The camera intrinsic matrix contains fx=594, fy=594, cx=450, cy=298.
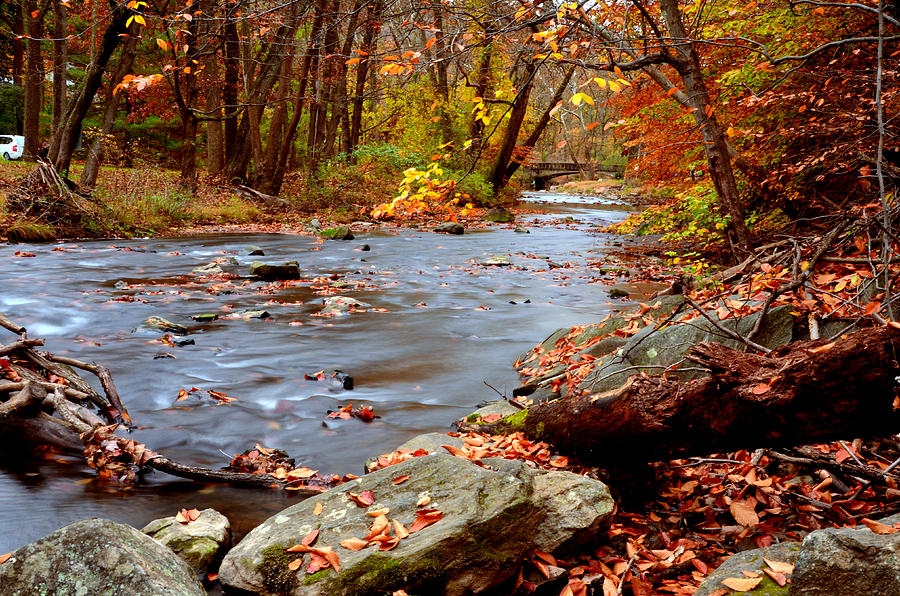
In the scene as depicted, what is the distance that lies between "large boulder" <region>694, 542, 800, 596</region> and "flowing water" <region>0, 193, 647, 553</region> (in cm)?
267

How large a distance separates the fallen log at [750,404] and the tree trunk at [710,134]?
4.89 meters

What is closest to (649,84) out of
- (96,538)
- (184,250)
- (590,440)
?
(184,250)

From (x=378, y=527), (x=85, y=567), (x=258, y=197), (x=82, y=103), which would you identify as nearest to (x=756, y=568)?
(x=378, y=527)

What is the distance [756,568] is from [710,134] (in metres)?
6.89

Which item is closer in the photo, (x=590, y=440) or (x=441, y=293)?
(x=590, y=440)

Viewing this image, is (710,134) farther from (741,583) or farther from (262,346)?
(741,583)

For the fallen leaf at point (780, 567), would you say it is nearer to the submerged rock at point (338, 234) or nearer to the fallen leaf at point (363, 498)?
the fallen leaf at point (363, 498)

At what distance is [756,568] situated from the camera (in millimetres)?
2455

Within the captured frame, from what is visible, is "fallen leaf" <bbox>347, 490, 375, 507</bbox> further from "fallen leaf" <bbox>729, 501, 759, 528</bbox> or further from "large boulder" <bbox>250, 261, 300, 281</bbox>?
"large boulder" <bbox>250, 261, 300, 281</bbox>

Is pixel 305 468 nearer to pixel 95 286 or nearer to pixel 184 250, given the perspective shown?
pixel 95 286

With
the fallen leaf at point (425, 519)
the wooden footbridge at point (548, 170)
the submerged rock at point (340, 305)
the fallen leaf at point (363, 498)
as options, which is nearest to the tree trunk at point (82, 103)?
the submerged rock at point (340, 305)

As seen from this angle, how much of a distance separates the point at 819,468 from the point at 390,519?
2.58 metres

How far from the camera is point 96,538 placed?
7.36 feet

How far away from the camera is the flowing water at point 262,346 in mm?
4020
